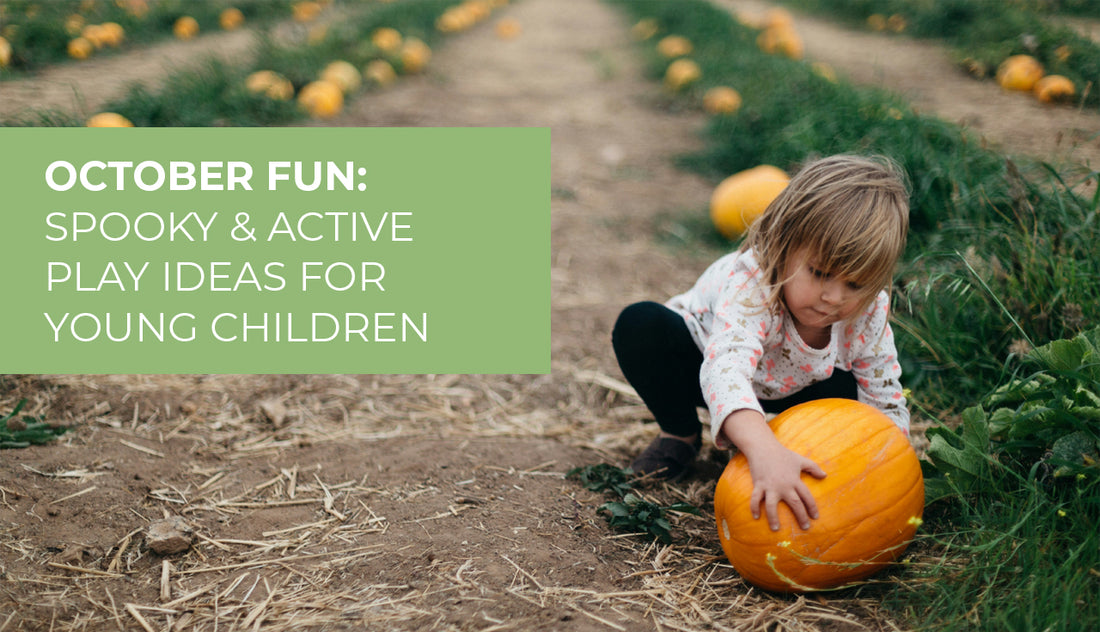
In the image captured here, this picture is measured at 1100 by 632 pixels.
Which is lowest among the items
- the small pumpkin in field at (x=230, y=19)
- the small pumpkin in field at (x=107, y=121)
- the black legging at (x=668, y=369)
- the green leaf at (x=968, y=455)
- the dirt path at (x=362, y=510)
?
the dirt path at (x=362, y=510)

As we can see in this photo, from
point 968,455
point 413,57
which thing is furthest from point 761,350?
point 413,57

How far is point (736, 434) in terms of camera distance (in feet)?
6.37

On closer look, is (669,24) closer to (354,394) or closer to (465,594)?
(354,394)

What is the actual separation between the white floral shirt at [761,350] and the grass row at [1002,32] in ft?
9.56

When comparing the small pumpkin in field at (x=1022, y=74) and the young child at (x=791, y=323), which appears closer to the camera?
the young child at (x=791, y=323)

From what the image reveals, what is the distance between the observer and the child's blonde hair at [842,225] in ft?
6.30

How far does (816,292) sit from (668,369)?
62cm

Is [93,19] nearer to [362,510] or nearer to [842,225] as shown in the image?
[362,510]

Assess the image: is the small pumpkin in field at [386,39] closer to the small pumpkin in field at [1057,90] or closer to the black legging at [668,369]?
the small pumpkin in field at [1057,90]

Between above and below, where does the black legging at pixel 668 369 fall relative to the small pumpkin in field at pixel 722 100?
below

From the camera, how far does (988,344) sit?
110 inches

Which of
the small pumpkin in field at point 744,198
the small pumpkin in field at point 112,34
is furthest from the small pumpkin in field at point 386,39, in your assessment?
the small pumpkin in field at point 744,198

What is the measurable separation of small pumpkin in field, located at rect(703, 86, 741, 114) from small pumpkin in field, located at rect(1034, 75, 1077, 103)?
2198 millimetres

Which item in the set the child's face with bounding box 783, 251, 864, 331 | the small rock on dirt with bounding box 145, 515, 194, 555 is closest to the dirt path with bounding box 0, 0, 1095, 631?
the small rock on dirt with bounding box 145, 515, 194, 555
